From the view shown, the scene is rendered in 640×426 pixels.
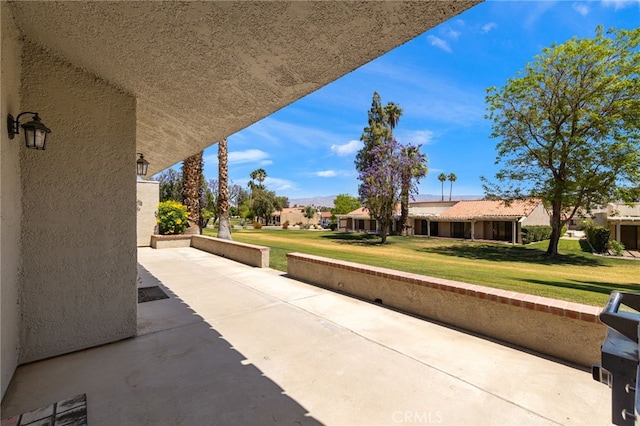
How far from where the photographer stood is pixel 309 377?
3102 millimetres

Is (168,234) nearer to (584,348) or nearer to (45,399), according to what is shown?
(45,399)

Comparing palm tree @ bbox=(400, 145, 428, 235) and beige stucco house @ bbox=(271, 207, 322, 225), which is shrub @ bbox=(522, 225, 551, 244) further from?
beige stucco house @ bbox=(271, 207, 322, 225)

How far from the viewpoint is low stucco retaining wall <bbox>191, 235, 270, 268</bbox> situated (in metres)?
9.38

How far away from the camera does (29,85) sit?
3318 mm

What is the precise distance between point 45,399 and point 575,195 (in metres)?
26.6

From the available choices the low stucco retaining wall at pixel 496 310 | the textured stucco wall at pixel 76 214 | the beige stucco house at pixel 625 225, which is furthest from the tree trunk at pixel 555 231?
the textured stucco wall at pixel 76 214

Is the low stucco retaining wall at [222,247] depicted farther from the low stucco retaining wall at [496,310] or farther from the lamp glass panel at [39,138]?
the lamp glass panel at [39,138]

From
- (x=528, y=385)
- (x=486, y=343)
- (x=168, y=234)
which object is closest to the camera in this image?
(x=528, y=385)

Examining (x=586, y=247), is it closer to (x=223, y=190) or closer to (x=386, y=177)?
(x=386, y=177)

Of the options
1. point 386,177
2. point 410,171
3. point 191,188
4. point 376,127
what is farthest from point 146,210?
point 376,127

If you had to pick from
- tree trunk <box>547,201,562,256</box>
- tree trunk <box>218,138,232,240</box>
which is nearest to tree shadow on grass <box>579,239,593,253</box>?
tree trunk <box>547,201,562,256</box>

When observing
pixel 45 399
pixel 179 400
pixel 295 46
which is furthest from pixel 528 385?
pixel 45 399

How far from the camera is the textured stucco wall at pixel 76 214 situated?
132 inches

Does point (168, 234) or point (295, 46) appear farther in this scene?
point (168, 234)
